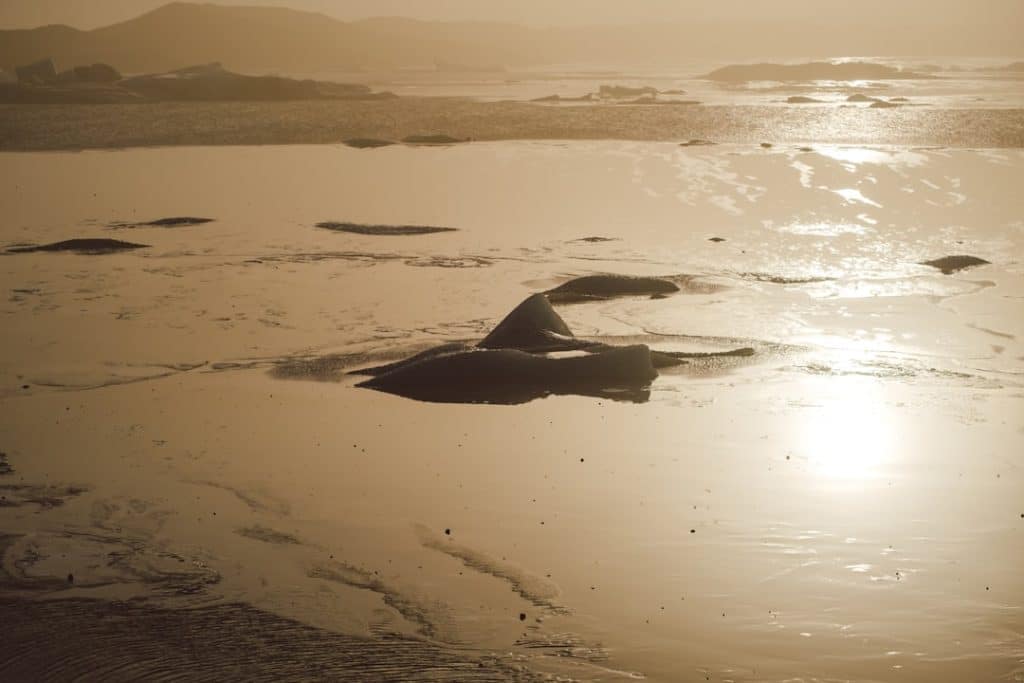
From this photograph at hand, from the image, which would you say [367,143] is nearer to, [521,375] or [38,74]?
[38,74]

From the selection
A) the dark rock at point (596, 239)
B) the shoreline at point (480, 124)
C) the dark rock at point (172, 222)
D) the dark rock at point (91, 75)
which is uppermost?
the dark rock at point (91, 75)

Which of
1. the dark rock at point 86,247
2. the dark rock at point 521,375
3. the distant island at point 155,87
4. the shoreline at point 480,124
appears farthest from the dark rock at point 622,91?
the dark rock at point 521,375

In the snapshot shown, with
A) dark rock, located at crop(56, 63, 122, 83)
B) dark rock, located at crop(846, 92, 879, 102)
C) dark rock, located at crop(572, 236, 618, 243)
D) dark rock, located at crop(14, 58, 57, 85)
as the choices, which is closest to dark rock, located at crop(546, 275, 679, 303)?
dark rock, located at crop(572, 236, 618, 243)

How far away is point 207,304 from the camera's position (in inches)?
425

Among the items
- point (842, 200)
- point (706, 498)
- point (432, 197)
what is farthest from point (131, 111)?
point (706, 498)

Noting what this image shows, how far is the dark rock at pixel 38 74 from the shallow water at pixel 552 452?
2075cm

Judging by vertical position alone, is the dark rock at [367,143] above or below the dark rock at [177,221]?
above

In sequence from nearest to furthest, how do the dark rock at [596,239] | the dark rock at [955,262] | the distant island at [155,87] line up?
the dark rock at [955,262] → the dark rock at [596,239] → the distant island at [155,87]

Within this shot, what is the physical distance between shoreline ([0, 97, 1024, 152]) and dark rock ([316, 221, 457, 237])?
10137 mm

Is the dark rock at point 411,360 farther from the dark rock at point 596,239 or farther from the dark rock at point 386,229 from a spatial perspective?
the dark rock at point 386,229

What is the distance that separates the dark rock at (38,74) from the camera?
33250mm

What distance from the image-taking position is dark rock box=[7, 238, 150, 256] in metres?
13.2

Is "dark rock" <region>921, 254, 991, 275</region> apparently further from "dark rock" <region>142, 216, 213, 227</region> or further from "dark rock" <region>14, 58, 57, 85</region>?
"dark rock" <region>14, 58, 57, 85</region>

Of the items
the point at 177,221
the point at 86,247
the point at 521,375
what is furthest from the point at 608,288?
the point at 177,221
